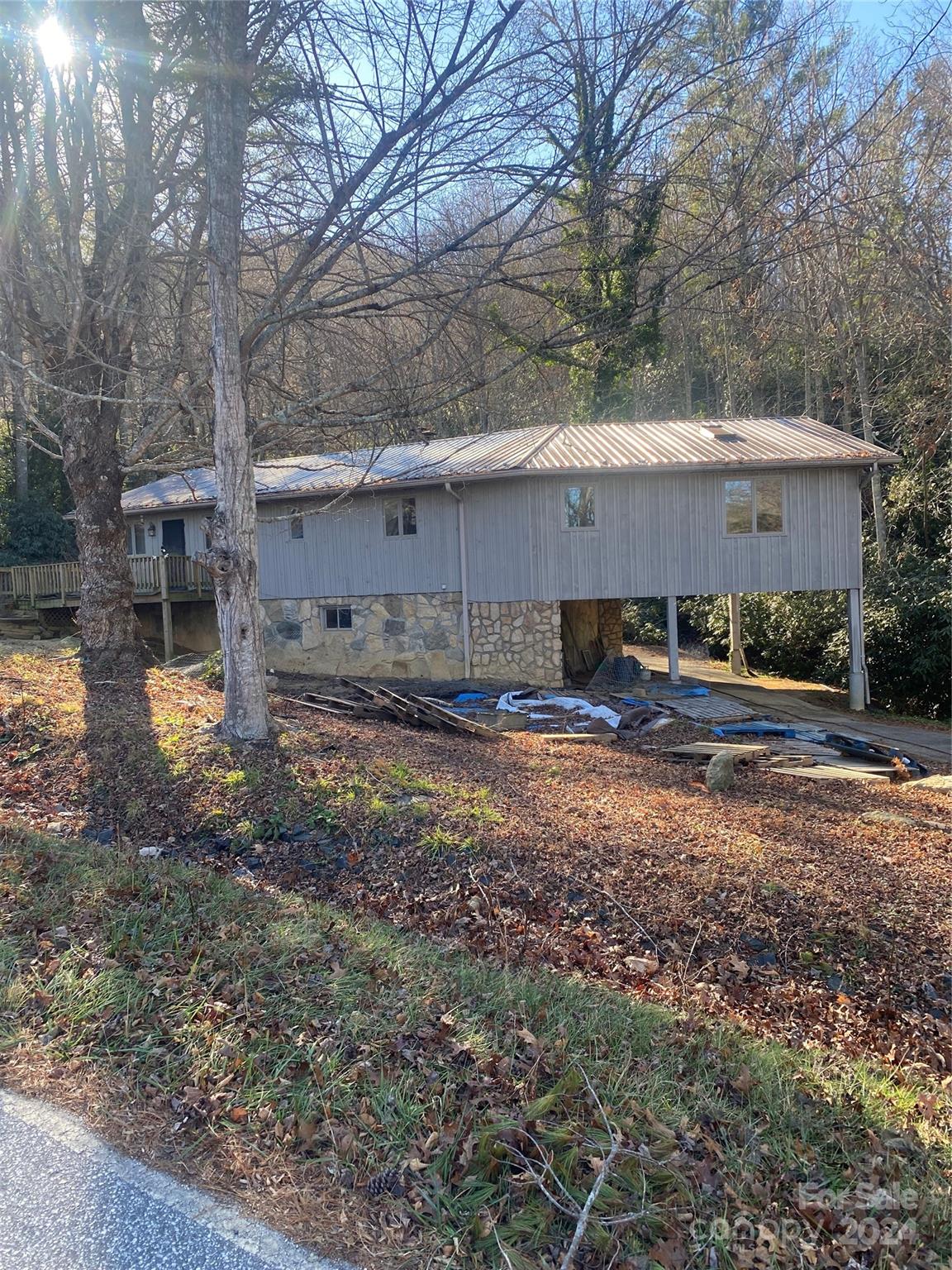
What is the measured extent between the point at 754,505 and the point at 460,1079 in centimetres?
1623

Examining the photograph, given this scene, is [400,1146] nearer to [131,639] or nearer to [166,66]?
[166,66]

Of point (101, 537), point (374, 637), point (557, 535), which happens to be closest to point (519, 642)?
point (557, 535)

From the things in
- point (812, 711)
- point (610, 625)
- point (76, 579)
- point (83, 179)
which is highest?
point (83, 179)

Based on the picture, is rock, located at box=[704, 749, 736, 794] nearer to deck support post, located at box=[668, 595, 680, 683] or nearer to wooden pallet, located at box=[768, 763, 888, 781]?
wooden pallet, located at box=[768, 763, 888, 781]

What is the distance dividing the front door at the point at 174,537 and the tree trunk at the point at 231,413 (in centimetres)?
1701

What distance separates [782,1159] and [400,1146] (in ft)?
4.13

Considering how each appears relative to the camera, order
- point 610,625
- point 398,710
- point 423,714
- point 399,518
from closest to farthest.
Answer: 1. point 423,714
2. point 398,710
3. point 399,518
4. point 610,625

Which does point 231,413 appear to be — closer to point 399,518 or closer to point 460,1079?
point 460,1079

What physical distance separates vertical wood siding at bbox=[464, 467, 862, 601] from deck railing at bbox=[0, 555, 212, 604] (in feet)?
28.0

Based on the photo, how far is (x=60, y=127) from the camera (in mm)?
9039

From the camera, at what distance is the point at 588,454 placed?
18.1 metres

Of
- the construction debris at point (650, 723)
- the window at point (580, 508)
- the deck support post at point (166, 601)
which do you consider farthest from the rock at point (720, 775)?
the deck support post at point (166, 601)

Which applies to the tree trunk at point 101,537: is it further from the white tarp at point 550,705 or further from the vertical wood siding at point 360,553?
the vertical wood siding at point 360,553

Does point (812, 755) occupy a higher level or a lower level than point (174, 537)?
lower
